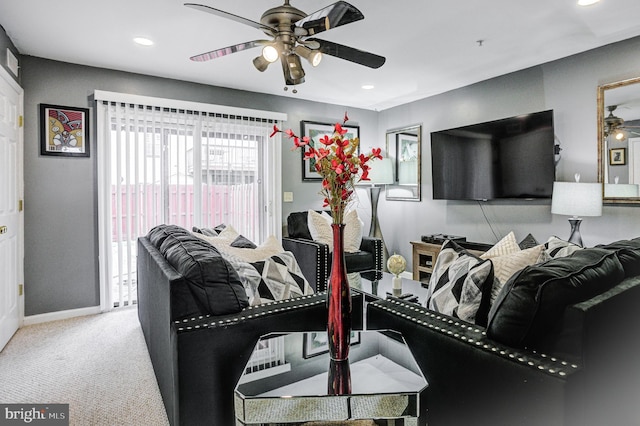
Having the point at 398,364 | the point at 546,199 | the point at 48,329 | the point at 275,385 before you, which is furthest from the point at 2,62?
the point at 546,199

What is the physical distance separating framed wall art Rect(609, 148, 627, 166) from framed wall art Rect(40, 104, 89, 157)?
477 cm

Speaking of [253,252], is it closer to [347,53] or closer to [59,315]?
[347,53]

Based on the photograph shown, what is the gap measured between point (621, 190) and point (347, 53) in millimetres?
2581

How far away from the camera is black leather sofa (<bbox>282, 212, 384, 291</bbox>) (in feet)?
12.8

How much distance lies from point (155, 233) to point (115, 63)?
195 cm

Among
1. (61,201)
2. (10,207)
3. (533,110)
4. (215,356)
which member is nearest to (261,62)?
(215,356)

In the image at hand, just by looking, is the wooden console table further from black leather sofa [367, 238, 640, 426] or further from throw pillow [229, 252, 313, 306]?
black leather sofa [367, 238, 640, 426]

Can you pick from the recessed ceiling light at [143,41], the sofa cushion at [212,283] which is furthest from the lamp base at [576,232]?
the recessed ceiling light at [143,41]

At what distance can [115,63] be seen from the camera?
360cm

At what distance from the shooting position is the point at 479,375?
3.88 ft

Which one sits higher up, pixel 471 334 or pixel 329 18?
pixel 329 18

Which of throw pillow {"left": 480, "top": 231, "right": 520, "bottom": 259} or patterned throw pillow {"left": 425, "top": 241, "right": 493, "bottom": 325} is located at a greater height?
throw pillow {"left": 480, "top": 231, "right": 520, "bottom": 259}

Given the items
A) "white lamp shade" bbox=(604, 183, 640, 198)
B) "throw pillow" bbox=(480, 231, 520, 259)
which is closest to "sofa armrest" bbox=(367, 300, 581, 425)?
"throw pillow" bbox=(480, 231, 520, 259)

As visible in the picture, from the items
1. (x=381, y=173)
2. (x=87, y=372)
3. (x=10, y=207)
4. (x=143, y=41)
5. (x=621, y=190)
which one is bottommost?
(x=87, y=372)
